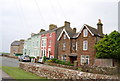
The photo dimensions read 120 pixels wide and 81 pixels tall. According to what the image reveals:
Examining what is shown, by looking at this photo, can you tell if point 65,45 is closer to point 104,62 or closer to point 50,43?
point 50,43

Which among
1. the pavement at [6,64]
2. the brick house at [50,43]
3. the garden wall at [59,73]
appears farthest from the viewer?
the brick house at [50,43]

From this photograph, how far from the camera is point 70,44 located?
33031 mm

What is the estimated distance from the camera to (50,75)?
14227 millimetres

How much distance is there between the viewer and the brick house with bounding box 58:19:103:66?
1104 inches

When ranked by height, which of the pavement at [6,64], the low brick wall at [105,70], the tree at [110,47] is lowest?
the pavement at [6,64]

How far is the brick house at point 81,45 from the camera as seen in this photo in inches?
1104

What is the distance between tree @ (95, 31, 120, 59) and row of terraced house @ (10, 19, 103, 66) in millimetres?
3103

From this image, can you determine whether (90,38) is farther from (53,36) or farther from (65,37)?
(53,36)

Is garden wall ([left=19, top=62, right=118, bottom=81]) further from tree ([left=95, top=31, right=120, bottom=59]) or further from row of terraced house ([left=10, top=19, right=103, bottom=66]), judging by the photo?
row of terraced house ([left=10, top=19, right=103, bottom=66])

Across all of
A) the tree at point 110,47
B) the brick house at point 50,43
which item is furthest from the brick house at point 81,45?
the brick house at point 50,43

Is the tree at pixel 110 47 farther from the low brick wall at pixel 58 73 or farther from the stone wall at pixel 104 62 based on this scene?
the low brick wall at pixel 58 73

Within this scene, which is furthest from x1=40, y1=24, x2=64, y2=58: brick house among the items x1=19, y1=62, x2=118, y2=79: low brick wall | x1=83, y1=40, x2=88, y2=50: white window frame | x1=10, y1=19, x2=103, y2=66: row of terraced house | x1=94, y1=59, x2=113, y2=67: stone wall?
x1=19, y1=62, x2=118, y2=79: low brick wall

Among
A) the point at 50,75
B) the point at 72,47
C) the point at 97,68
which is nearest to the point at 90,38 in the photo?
the point at 72,47

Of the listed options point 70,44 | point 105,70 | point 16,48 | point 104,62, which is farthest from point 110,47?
point 16,48
